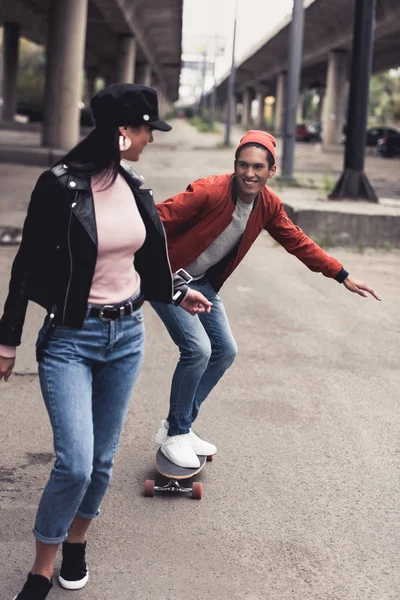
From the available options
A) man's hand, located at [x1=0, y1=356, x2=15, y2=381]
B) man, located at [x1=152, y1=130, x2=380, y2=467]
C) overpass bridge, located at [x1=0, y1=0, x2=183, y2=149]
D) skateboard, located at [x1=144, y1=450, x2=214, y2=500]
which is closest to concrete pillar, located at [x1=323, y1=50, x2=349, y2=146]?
overpass bridge, located at [x1=0, y1=0, x2=183, y2=149]

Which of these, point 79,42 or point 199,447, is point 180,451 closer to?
point 199,447

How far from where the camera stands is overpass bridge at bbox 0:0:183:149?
81.4ft

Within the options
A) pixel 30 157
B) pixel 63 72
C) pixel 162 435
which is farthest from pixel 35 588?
pixel 63 72

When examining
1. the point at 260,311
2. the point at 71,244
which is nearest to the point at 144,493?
the point at 71,244

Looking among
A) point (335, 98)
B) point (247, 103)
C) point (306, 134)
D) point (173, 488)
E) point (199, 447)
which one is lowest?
point (173, 488)

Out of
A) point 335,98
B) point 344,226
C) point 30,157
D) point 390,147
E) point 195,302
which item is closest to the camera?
point 195,302

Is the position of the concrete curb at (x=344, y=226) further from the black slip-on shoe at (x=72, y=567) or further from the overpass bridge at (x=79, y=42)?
the overpass bridge at (x=79, y=42)

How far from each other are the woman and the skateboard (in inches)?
46.9

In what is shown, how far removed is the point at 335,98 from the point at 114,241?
5039 cm

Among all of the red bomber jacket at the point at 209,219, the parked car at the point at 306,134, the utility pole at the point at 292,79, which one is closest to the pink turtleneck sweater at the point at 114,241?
the red bomber jacket at the point at 209,219

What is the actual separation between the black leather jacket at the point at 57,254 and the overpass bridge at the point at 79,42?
22.2 m

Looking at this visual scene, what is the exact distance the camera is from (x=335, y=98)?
170 feet

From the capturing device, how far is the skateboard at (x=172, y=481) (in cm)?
459

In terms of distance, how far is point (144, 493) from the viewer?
4.62m
